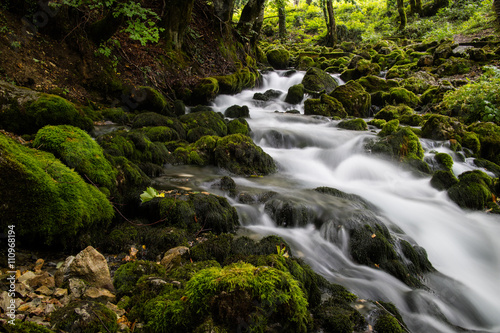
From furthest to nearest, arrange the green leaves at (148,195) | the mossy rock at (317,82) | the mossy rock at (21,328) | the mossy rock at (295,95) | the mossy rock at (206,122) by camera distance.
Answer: the mossy rock at (317,82)
the mossy rock at (295,95)
the mossy rock at (206,122)
the green leaves at (148,195)
the mossy rock at (21,328)

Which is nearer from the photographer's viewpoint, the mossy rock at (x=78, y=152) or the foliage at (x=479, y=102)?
the mossy rock at (x=78, y=152)

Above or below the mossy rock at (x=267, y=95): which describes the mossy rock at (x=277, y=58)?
above

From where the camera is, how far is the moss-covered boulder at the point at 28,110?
475cm

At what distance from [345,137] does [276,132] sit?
2381 millimetres

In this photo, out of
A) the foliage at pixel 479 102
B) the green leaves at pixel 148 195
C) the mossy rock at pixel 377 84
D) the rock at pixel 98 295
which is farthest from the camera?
the mossy rock at pixel 377 84

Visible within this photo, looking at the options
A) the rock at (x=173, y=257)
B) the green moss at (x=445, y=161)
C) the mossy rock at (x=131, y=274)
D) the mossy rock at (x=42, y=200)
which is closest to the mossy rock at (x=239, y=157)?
the rock at (x=173, y=257)

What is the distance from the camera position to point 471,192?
21.1 ft

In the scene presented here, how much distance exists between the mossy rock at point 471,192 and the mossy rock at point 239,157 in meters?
4.41

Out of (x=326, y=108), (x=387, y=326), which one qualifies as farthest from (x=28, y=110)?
(x=326, y=108)

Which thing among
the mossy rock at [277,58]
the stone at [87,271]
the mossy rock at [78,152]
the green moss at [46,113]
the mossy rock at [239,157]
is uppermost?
the mossy rock at [277,58]

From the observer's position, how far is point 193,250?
10.2ft

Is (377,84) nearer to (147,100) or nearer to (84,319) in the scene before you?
(147,100)

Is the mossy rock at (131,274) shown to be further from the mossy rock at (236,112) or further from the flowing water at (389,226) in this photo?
the mossy rock at (236,112)

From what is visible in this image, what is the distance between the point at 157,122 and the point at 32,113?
3.29 meters
